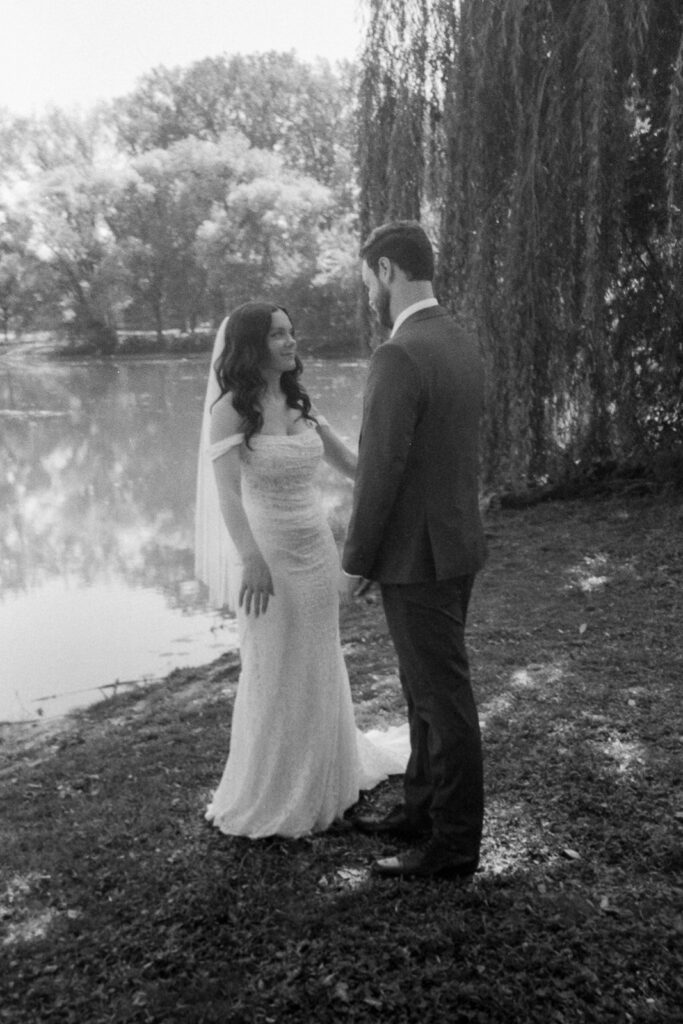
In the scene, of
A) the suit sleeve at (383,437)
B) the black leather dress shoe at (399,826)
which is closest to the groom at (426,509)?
the suit sleeve at (383,437)

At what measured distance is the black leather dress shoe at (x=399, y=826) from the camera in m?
3.42

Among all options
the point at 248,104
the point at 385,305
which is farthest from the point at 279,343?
the point at 248,104

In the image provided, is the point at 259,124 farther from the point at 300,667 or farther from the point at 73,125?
the point at 300,667

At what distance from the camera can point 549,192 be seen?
335 inches

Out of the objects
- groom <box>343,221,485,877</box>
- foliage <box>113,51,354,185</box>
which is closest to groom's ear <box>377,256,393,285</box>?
groom <box>343,221,485,877</box>

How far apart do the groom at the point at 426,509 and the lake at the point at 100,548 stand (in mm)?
4064

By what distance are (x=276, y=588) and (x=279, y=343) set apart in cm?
85

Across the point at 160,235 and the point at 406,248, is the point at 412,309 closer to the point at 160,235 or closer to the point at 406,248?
the point at 406,248

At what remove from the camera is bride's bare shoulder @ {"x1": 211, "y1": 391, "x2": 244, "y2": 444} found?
3.39 m

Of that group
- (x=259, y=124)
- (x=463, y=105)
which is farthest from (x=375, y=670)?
(x=259, y=124)

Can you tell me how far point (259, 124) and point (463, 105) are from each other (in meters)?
49.3

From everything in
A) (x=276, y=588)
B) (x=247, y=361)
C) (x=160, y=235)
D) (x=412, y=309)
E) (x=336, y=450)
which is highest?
(x=160, y=235)

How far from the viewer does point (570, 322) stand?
8797 millimetres

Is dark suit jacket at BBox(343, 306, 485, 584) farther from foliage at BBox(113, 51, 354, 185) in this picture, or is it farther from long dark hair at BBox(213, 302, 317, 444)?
foliage at BBox(113, 51, 354, 185)
